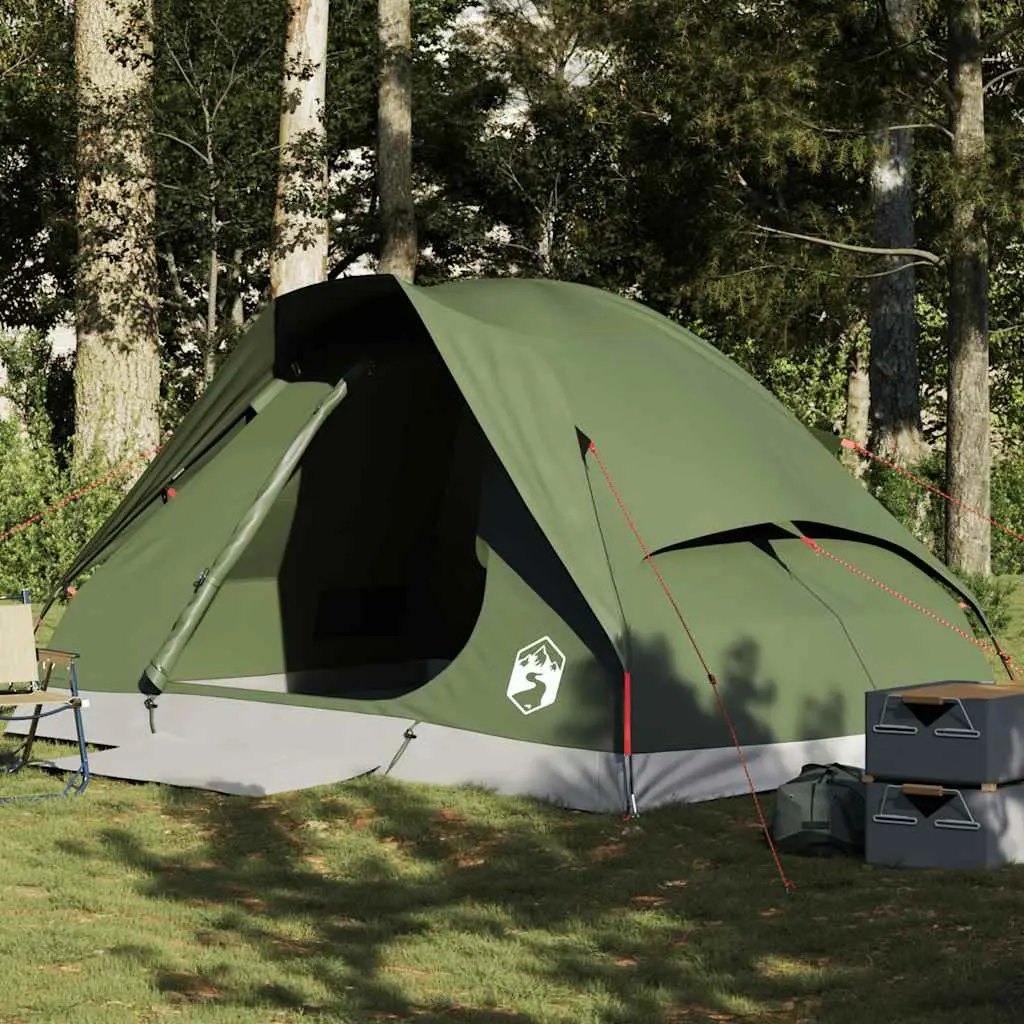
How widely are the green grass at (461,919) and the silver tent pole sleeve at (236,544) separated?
1229 millimetres

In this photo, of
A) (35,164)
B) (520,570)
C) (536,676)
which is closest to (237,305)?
(35,164)

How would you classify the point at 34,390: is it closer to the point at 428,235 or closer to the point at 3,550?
the point at 3,550

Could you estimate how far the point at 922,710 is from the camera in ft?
20.4

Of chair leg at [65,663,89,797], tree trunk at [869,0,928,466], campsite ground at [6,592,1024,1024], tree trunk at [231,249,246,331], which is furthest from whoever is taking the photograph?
tree trunk at [231,249,246,331]

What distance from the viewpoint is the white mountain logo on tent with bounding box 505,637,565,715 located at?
7.58m

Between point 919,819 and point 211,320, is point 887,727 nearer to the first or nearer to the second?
point 919,819

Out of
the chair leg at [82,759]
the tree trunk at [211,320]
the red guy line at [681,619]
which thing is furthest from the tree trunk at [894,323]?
the chair leg at [82,759]

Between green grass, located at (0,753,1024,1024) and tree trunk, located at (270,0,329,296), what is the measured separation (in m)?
9.20

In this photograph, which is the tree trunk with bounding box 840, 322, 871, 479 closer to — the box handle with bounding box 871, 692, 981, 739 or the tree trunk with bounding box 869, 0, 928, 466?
the tree trunk with bounding box 869, 0, 928, 466

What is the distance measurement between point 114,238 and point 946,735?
480 inches

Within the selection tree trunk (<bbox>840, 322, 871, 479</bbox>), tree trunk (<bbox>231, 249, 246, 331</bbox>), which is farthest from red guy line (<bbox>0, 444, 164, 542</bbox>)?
tree trunk (<bbox>840, 322, 871, 479</bbox>)

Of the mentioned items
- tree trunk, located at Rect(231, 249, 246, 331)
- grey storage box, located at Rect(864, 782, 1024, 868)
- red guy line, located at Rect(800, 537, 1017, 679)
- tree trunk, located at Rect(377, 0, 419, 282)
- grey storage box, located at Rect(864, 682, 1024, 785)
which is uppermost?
tree trunk, located at Rect(377, 0, 419, 282)

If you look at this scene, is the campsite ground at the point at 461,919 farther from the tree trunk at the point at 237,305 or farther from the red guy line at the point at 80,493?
the tree trunk at the point at 237,305

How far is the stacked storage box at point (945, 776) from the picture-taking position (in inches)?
240
